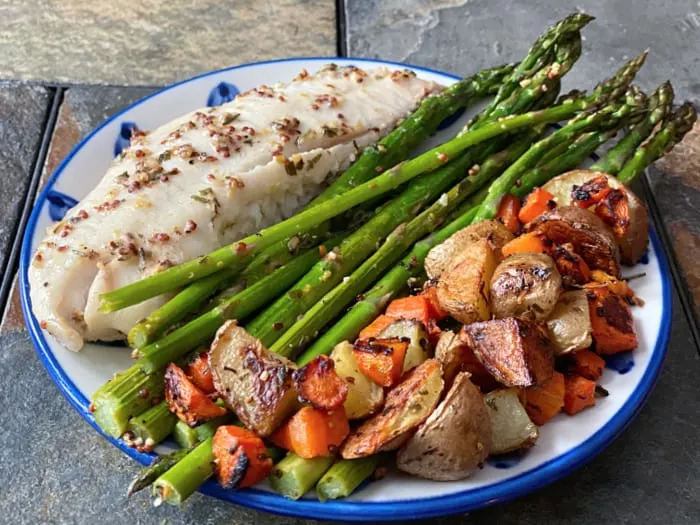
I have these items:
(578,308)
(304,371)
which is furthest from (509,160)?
(304,371)

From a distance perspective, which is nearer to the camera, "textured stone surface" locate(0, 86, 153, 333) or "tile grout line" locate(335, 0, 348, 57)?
"textured stone surface" locate(0, 86, 153, 333)

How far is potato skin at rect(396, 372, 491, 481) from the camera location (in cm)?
167

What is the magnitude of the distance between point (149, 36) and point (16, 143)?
966mm

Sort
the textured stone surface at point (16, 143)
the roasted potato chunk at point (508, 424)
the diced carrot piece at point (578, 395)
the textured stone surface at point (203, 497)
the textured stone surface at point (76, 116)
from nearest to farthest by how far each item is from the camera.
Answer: the roasted potato chunk at point (508, 424) → the diced carrot piece at point (578, 395) → the textured stone surface at point (203, 497) → the textured stone surface at point (16, 143) → the textured stone surface at point (76, 116)

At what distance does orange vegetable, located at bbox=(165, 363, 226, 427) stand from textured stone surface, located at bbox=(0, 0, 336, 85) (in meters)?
2.00

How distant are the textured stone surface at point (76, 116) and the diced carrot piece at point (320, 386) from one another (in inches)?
61.8

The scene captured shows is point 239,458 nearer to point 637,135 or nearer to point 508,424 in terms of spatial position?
point 508,424

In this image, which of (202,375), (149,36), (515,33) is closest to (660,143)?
(515,33)

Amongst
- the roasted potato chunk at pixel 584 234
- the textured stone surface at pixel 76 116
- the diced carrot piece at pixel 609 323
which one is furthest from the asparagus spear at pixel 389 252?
the textured stone surface at pixel 76 116

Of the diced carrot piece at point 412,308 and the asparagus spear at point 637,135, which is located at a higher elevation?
the asparagus spear at point 637,135

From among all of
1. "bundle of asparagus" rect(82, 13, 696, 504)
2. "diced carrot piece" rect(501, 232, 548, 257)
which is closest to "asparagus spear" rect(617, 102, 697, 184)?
"bundle of asparagus" rect(82, 13, 696, 504)

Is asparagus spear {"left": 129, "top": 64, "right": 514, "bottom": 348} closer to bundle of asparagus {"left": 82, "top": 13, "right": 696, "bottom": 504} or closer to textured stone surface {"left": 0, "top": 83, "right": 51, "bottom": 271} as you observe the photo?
bundle of asparagus {"left": 82, "top": 13, "right": 696, "bottom": 504}

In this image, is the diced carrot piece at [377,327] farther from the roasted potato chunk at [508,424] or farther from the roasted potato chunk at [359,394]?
the roasted potato chunk at [508,424]

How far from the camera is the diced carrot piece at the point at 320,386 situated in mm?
1687
